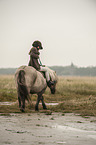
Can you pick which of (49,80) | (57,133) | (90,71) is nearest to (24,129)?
(57,133)

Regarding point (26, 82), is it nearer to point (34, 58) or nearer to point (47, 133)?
point (34, 58)

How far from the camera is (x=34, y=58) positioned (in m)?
11.5

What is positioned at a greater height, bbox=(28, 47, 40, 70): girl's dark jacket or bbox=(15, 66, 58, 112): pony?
bbox=(28, 47, 40, 70): girl's dark jacket

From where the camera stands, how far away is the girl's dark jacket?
37.5 ft

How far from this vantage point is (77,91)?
23.7 meters


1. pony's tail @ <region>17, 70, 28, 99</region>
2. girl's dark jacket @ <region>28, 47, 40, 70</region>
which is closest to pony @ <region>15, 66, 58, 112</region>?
pony's tail @ <region>17, 70, 28, 99</region>

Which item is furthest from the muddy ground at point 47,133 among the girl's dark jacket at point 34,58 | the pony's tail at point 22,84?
the girl's dark jacket at point 34,58

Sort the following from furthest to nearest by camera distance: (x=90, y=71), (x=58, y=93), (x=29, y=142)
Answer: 1. (x=90, y=71)
2. (x=58, y=93)
3. (x=29, y=142)

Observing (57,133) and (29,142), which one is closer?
(29,142)

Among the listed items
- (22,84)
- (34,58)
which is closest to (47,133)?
(22,84)

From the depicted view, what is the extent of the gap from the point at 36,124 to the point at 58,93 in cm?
1469

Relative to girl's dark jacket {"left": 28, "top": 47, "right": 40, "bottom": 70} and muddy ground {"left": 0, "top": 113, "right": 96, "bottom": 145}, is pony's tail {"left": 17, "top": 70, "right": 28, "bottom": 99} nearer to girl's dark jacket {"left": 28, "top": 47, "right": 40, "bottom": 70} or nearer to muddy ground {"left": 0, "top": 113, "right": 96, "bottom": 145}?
girl's dark jacket {"left": 28, "top": 47, "right": 40, "bottom": 70}

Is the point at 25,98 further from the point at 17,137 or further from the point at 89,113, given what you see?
the point at 17,137

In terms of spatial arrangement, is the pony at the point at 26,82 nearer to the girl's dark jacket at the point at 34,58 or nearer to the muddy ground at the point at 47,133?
the girl's dark jacket at the point at 34,58
